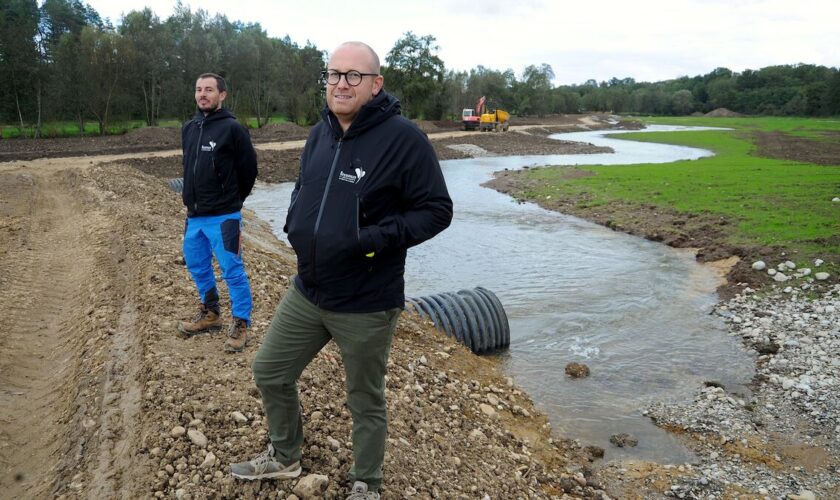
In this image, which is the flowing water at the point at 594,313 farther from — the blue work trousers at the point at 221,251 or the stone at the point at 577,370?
the blue work trousers at the point at 221,251

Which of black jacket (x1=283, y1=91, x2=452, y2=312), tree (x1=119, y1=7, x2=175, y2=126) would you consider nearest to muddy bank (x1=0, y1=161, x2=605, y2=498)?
black jacket (x1=283, y1=91, x2=452, y2=312)

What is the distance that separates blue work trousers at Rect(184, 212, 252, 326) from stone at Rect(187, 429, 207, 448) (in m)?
1.58

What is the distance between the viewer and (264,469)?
3744mm

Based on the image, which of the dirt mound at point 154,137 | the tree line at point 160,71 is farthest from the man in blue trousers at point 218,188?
the dirt mound at point 154,137

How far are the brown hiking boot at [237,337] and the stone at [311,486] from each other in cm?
216

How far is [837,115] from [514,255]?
11411 cm

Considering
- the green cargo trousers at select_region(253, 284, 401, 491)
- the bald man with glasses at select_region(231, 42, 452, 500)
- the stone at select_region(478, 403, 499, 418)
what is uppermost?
the bald man with glasses at select_region(231, 42, 452, 500)

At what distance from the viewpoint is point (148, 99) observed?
4528 centimetres

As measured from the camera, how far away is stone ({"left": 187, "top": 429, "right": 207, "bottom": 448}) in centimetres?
419

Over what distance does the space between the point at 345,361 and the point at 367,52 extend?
1676 mm

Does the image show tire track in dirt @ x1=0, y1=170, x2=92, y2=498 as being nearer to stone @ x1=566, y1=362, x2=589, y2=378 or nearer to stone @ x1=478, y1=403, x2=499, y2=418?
stone @ x1=478, y1=403, x2=499, y2=418

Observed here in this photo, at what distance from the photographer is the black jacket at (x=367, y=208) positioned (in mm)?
3090

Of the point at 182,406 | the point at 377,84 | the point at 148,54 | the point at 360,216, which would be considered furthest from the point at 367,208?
the point at 148,54

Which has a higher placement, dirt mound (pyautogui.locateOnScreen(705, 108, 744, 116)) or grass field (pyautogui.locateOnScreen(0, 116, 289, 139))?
dirt mound (pyautogui.locateOnScreen(705, 108, 744, 116))
